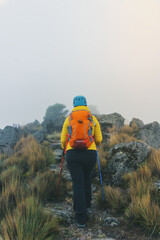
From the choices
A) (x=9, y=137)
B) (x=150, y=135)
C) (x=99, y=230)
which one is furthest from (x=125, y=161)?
(x=9, y=137)

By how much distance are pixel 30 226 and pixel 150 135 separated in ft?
26.2

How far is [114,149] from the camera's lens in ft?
19.3

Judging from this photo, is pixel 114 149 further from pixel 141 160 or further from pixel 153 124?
pixel 153 124

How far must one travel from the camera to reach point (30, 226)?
223cm

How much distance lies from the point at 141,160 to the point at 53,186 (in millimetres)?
2677

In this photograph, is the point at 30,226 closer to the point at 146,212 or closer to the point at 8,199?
the point at 8,199

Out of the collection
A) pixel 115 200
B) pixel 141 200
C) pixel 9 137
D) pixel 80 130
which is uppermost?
pixel 9 137

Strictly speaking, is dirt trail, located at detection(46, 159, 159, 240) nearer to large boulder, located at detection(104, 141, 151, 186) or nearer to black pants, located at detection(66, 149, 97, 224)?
black pants, located at detection(66, 149, 97, 224)

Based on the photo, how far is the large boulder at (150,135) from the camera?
8578mm

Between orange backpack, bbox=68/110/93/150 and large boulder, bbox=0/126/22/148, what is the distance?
8.24 metres

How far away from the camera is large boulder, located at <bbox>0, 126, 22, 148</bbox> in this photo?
34.4 feet

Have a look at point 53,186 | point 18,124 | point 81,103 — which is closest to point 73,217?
point 53,186

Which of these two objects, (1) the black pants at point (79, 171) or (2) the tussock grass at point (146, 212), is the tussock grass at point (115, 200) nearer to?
(2) the tussock grass at point (146, 212)

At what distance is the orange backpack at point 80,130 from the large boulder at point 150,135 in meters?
6.03
